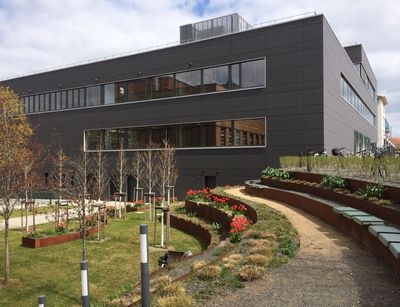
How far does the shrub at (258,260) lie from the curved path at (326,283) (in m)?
0.26

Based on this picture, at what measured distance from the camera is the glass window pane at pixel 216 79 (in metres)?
30.8

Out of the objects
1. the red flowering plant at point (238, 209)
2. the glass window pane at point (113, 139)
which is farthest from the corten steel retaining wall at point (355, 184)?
the glass window pane at point (113, 139)

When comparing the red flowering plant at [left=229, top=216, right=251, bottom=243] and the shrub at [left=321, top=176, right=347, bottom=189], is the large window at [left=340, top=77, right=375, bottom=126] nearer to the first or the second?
the shrub at [left=321, top=176, right=347, bottom=189]

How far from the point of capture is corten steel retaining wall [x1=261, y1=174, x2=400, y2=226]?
8.69m

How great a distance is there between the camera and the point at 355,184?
40.6ft

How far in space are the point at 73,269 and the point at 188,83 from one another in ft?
76.8

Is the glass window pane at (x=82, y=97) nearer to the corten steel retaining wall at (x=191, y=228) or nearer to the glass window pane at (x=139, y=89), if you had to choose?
the glass window pane at (x=139, y=89)

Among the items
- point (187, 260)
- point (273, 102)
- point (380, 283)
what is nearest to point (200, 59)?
point (273, 102)

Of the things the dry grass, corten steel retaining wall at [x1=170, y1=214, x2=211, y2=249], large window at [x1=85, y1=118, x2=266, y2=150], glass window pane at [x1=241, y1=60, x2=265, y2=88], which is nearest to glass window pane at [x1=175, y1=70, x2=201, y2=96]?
large window at [x1=85, y1=118, x2=266, y2=150]

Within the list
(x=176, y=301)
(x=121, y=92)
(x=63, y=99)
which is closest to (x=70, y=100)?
(x=63, y=99)

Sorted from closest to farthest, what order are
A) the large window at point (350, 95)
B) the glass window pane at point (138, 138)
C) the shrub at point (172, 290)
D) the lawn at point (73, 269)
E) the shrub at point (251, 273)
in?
the shrub at point (172, 290) < the shrub at point (251, 273) < the lawn at point (73, 269) < the large window at point (350, 95) < the glass window pane at point (138, 138)

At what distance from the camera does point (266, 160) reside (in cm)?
2845

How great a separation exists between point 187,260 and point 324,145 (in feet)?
67.9

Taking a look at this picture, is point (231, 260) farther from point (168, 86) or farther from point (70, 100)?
point (70, 100)
